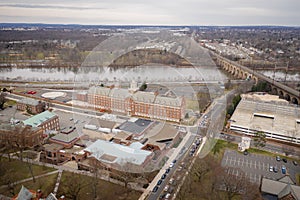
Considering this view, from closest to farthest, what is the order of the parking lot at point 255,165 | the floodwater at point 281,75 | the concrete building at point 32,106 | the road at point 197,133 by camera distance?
the road at point 197,133
the parking lot at point 255,165
the concrete building at point 32,106
the floodwater at point 281,75

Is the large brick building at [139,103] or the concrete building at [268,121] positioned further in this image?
the large brick building at [139,103]

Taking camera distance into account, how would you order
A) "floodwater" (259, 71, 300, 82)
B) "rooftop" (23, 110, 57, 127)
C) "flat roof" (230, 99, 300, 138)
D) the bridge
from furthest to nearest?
"floodwater" (259, 71, 300, 82) → the bridge → "flat roof" (230, 99, 300, 138) → "rooftop" (23, 110, 57, 127)

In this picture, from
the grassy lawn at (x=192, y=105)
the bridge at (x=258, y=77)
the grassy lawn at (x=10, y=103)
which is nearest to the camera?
the grassy lawn at (x=192, y=105)

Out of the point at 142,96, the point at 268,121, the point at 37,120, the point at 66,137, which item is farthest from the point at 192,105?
the point at 37,120

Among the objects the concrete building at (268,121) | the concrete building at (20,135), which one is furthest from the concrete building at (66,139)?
the concrete building at (268,121)

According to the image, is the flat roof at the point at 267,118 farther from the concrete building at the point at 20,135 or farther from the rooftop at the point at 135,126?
the concrete building at the point at 20,135

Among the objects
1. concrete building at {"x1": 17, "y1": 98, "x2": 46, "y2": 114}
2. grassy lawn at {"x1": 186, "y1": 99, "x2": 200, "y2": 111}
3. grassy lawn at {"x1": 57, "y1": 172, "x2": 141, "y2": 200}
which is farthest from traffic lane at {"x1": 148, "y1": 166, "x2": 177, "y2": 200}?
concrete building at {"x1": 17, "y1": 98, "x2": 46, "y2": 114}

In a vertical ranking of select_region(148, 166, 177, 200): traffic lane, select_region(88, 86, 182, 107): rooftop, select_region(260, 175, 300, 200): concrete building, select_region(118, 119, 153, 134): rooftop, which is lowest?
select_region(148, 166, 177, 200): traffic lane

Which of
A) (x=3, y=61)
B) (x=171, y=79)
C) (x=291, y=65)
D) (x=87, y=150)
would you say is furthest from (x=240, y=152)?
(x=3, y=61)

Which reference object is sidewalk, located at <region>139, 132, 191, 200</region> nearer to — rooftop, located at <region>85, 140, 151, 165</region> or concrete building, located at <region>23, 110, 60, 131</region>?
rooftop, located at <region>85, 140, 151, 165</region>
